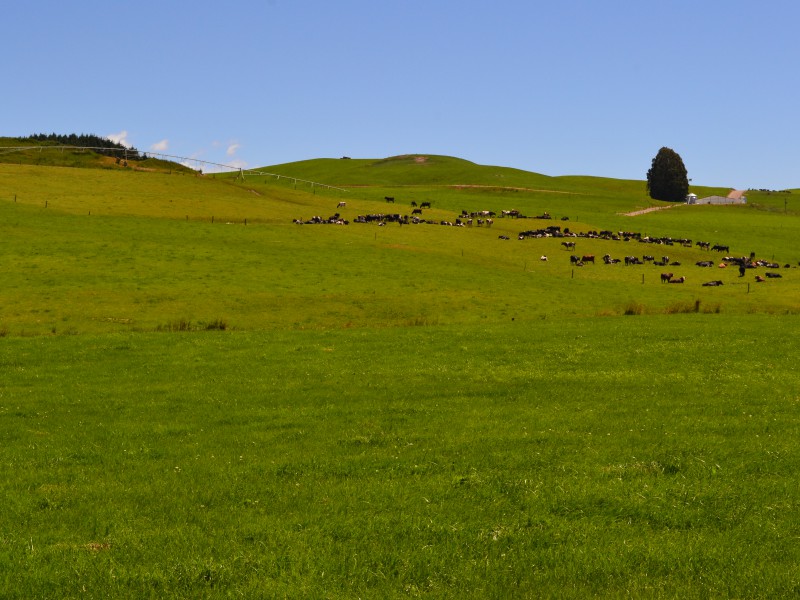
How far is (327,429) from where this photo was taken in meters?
18.0

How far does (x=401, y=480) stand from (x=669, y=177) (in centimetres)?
18421

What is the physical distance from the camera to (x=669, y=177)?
7200 inches

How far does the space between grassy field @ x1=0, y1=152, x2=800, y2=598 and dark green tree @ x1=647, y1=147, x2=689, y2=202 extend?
138m

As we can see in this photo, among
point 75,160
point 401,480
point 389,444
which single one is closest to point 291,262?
point 389,444

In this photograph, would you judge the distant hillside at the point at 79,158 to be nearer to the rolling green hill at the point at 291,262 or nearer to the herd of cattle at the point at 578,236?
the rolling green hill at the point at 291,262

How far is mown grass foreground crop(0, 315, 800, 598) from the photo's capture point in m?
9.82

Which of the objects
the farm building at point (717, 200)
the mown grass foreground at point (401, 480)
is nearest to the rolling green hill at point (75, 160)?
the mown grass foreground at point (401, 480)

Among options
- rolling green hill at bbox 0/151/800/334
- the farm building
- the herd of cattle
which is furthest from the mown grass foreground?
the farm building

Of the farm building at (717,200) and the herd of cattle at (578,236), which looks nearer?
the herd of cattle at (578,236)

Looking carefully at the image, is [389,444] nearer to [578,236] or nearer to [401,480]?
[401,480]

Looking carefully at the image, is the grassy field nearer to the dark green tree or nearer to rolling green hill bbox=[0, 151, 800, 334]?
rolling green hill bbox=[0, 151, 800, 334]

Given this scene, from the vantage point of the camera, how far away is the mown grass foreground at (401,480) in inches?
387

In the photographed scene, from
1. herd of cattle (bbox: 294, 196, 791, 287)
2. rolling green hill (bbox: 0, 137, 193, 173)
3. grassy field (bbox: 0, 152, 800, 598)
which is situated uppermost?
rolling green hill (bbox: 0, 137, 193, 173)

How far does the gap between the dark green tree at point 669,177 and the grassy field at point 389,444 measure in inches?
5448
